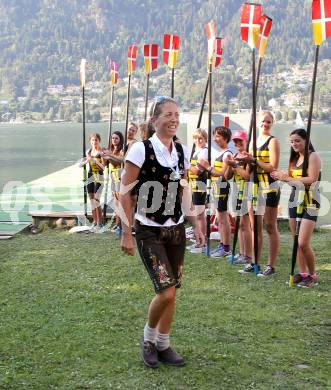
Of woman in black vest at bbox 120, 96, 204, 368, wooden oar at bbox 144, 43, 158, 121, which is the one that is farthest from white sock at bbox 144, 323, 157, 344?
wooden oar at bbox 144, 43, 158, 121

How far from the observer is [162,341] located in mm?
3910

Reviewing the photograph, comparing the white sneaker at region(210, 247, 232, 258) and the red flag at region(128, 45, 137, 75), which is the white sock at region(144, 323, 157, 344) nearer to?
the white sneaker at region(210, 247, 232, 258)

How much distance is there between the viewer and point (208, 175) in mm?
7160

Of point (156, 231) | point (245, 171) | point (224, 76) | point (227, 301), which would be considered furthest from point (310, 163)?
point (224, 76)

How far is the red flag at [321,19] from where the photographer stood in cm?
545

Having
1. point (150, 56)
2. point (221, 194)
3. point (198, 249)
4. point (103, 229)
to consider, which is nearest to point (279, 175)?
point (221, 194)

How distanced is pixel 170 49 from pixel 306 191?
3.16 metres

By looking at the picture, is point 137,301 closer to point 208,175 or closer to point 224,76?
point 208,175

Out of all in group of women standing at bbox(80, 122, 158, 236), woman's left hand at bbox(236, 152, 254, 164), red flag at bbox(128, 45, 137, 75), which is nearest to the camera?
woman's left hand at bbox(236, 152, 254, 164)

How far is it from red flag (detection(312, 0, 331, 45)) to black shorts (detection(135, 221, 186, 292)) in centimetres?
249

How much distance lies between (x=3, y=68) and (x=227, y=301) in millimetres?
150978

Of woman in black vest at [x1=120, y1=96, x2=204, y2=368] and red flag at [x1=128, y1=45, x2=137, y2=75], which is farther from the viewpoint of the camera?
red flag at [x1=128, y1=45, x2=137, y2=75]

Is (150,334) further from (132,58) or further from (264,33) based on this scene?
(132,58)

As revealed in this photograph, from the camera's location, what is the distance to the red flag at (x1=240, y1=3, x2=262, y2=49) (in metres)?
6.08
